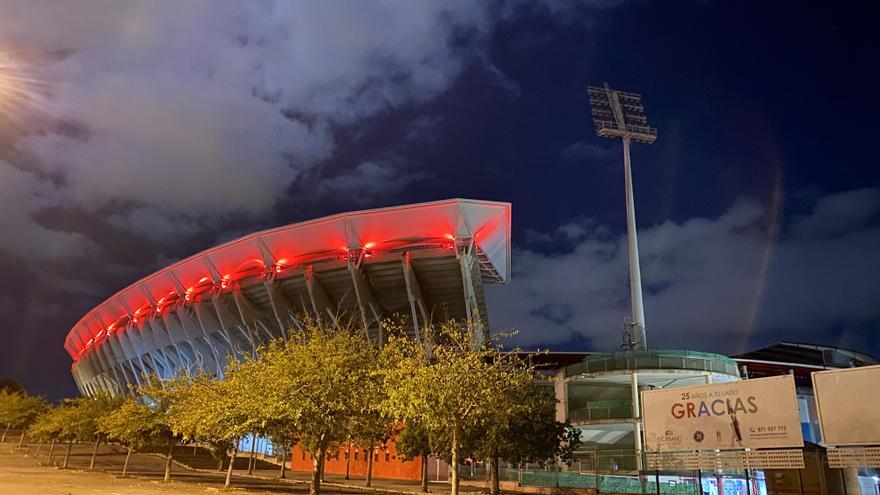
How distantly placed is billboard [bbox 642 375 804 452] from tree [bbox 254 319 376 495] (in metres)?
9.98

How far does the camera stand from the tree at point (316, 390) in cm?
2061

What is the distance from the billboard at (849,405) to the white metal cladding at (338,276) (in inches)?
1087

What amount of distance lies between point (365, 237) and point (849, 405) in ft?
141

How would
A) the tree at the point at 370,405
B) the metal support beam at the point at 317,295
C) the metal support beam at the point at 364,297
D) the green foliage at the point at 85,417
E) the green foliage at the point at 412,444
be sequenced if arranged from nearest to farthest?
1. the tree at the point at 370,405
2. the green foliage at the point at 412,444
3. the green foliage at the point at 85,417
4. the metal support beam at the point at 364,297
5. the metal support beam at the point at 317,295

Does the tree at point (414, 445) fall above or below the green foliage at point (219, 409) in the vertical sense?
below

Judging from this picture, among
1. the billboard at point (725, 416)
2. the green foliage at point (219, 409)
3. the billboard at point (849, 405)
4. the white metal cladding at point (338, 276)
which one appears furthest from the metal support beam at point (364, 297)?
the billboard at point (849, 405)

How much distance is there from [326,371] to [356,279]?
33.2 m

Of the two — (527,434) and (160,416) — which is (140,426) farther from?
(527,434)

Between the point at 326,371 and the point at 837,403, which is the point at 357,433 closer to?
the point at 326,371

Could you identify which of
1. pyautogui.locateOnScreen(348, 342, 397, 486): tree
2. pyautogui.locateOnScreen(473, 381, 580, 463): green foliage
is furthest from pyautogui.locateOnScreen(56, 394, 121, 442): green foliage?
pyautogui.locateOnScreen(473, 381, 580, 463): green foliage

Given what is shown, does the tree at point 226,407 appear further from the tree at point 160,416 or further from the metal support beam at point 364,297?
the metal support beam at point 364,297

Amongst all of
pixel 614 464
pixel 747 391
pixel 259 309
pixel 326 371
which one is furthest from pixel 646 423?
pixel 259 309

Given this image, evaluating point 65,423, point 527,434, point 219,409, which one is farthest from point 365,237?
point 219,409

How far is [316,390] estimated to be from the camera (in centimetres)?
2075
